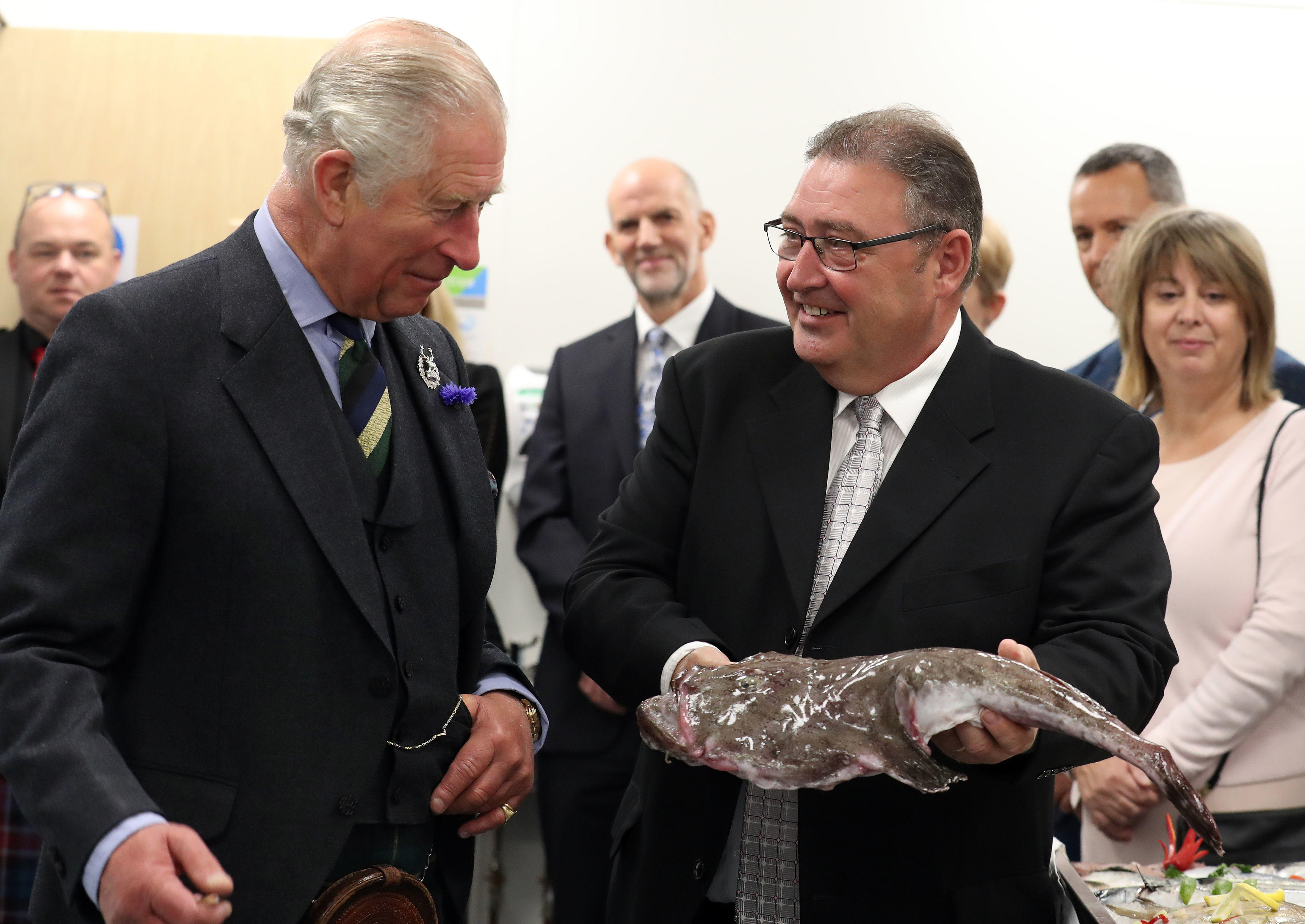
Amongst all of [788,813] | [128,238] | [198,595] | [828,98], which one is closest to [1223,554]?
[788,813]

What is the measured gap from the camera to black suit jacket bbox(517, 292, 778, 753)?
3377mm

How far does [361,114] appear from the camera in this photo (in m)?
1.56

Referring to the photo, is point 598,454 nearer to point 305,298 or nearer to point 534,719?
point 534,719

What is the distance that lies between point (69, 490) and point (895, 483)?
1.10 meters

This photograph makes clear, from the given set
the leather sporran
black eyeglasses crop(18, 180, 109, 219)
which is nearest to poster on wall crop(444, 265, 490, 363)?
black eyeglasses crop(18, 180, 109, 219)

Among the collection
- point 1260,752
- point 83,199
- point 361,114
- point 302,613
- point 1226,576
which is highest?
point 83,199

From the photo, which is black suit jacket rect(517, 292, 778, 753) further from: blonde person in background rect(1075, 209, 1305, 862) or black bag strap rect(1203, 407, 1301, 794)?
black bag strap rect(1203, 407, 1301, 794)

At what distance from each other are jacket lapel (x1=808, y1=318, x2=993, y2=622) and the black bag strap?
3.77ft

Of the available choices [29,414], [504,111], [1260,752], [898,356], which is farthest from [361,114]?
[1260,752]

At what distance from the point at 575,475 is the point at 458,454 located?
5.81 ft

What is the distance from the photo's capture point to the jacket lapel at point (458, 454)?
1747 mm

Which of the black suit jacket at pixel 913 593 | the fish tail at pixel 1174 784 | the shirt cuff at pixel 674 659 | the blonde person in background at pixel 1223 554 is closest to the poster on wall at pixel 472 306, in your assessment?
the blonde person in background at pixel 1223 554

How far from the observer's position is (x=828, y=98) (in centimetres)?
470

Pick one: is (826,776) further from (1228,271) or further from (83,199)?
(83,199)
